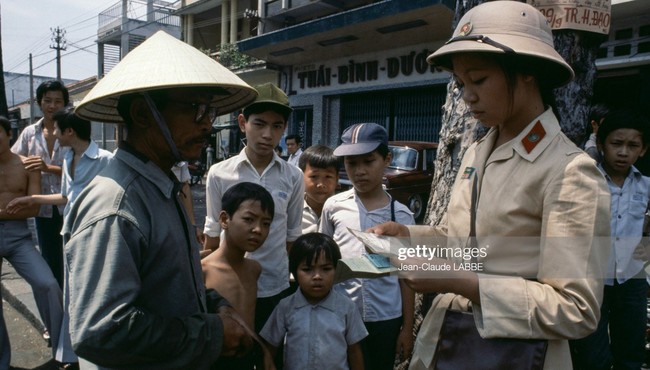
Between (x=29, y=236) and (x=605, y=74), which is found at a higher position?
(x=605, y=74)

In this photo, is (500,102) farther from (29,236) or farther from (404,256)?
(29,236)

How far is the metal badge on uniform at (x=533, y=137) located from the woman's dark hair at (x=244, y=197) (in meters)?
1.37

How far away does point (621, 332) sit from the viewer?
2963mm

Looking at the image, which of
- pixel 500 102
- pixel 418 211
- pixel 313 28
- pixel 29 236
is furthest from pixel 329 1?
pixel 500 102

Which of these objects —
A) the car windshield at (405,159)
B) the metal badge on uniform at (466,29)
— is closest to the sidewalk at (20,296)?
the metal badge on uniform at (466,29)

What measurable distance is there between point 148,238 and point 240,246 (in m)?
1.07

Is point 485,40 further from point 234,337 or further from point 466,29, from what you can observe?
point 234,337

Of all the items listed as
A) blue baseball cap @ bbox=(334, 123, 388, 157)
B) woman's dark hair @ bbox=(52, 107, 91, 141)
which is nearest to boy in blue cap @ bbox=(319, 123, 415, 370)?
blue baseball cap @ bbox=(334, 123, 388, 157)

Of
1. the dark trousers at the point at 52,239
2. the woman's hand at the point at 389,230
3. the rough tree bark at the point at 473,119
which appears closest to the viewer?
the woman's hand at the point at 389,230

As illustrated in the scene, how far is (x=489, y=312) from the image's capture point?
123 centimetres

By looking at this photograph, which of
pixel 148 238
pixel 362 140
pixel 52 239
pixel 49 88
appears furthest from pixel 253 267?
pixel 49 88

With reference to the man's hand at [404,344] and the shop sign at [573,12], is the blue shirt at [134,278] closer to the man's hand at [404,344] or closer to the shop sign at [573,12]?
the man's hand at [404,344]

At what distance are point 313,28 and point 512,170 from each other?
13.0 metres

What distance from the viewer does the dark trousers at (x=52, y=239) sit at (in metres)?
3.83
